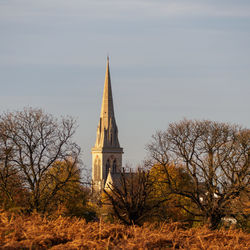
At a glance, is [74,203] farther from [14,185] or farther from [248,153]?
[248,153]

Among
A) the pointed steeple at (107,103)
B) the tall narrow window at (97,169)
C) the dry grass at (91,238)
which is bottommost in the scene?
the dry grass at (91,238)

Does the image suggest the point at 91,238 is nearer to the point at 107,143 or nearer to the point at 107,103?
the point at 107,143

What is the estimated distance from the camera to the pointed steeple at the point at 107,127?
17350 centimetres

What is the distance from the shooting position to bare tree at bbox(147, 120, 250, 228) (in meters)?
40.2

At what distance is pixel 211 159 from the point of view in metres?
43.6

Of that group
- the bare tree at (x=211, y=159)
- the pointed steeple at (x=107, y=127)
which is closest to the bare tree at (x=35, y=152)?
the bare tree at (x=211, y=159)

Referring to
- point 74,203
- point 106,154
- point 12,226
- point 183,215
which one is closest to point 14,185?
point 74,203

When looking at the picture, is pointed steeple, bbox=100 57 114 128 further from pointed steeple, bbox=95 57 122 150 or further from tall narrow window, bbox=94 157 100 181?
tall narrow window, bbox=94 157 100 181

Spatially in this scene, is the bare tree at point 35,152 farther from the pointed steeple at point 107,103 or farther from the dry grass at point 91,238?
the pointed steeple at point 107,103

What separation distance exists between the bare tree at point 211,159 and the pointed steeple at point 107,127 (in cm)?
12542

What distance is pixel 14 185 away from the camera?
125ft

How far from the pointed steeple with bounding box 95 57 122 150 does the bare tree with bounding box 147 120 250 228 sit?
4938 inches

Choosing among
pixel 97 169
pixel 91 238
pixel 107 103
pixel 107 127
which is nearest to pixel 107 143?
pixel 107 127

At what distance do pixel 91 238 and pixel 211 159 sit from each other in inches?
1407
